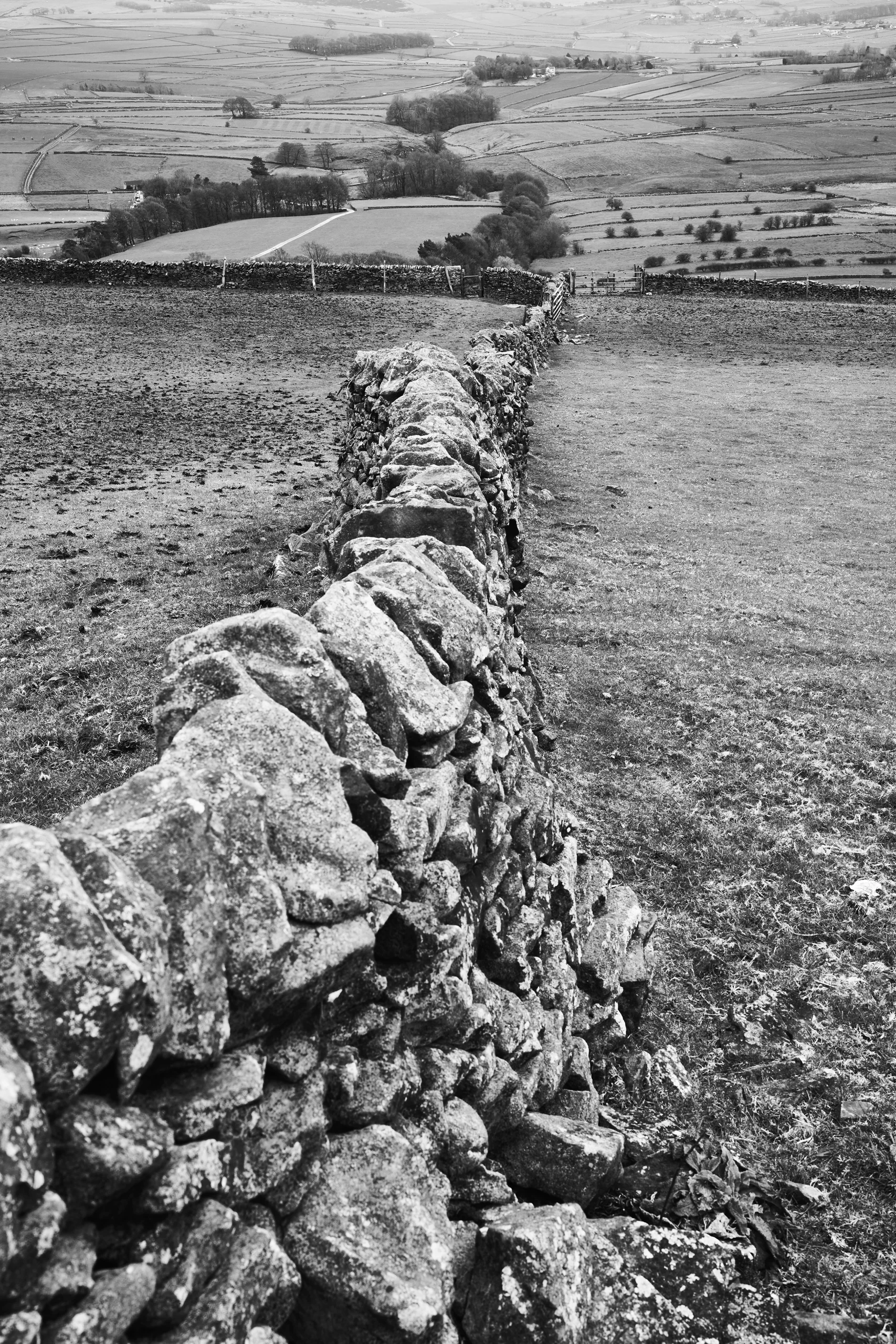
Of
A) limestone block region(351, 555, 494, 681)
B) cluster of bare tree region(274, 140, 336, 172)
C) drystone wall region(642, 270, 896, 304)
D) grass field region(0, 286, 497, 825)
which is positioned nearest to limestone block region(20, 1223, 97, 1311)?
limestone block region(351, 555, 494, 681)

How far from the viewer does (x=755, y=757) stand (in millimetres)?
9633

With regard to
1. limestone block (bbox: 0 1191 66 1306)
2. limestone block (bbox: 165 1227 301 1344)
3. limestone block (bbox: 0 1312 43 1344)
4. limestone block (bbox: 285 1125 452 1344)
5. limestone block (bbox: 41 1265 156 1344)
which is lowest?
limestone block (bbox: 285 1125 452 1344)

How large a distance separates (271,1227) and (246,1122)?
1.31ft

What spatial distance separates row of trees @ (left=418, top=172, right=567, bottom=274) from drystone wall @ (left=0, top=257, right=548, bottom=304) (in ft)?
15.7

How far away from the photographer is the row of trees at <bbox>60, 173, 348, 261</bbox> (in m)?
53.0

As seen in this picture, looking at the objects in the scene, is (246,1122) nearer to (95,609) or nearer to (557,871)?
(557,871)

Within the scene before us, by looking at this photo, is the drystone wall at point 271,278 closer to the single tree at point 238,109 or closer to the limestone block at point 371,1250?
the limestone block at point 371,1250

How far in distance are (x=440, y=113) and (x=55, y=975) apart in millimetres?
184162

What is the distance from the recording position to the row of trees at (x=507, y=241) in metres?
49.1

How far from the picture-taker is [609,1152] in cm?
457

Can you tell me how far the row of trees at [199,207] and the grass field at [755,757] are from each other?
39049 millimetres

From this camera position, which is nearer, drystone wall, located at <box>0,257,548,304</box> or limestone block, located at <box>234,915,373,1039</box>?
limestone block, located at <box>234,915,373,1039</box>

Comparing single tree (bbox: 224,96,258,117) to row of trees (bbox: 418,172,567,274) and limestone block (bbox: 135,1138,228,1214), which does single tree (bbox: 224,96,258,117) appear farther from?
limestone block (bbox: 135,1138,228,1214)

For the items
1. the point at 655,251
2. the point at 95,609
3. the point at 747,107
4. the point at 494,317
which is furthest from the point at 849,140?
the point at 95,609
